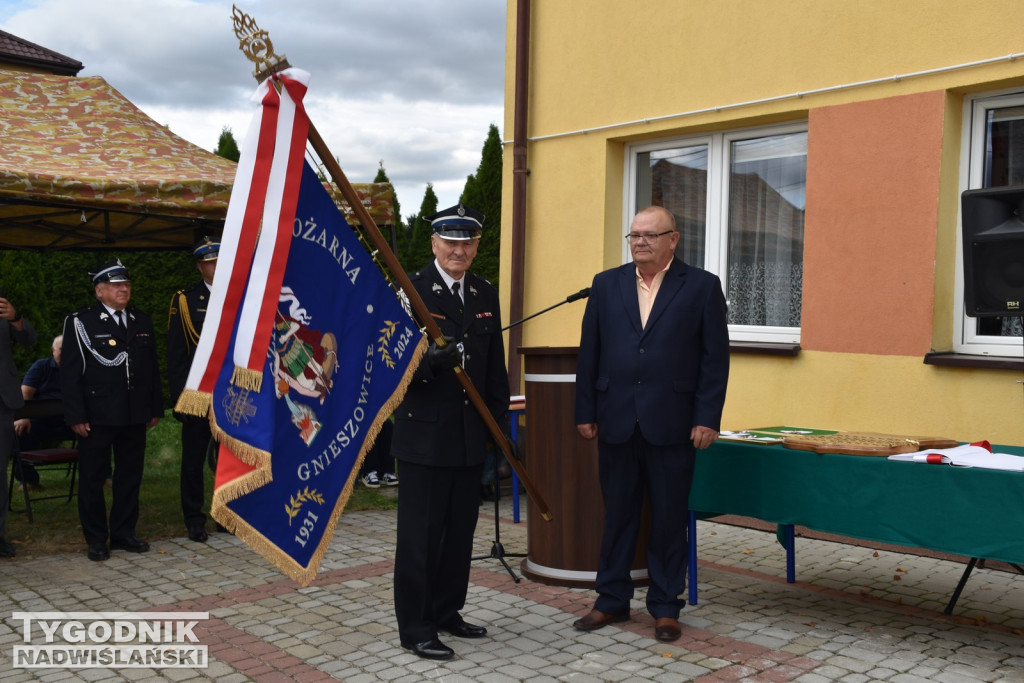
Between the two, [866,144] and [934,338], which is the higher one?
[866,144]

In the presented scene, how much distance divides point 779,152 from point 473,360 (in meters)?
3.83

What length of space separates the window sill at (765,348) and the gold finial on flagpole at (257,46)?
178 inches

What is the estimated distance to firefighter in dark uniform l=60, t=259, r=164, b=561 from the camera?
6254 mm

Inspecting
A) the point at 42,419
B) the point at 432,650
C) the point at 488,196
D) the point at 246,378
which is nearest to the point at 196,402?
the point at 246,378

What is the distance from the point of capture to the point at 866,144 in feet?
21.1

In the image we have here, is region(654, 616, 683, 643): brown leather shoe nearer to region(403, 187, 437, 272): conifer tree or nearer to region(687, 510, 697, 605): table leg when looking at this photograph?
region(687, 510, 697, 605): table leg

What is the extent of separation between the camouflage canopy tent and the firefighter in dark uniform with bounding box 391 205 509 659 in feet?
9.82

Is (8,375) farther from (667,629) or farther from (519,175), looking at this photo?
(667,629)

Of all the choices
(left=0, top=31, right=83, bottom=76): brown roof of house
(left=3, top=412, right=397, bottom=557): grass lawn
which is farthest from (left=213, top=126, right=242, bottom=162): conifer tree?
(left=3, top=412, right=397, bottom=557): grass lawn

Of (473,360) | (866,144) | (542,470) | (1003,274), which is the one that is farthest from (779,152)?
(473,360)

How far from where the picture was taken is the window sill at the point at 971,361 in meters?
5.69

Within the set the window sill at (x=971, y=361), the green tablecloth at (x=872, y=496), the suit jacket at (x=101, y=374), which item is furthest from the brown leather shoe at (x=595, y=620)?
the suit jacket at (x=101, y=374)

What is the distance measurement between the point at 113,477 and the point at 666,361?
391 cm

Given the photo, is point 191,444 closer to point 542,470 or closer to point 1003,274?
point 542,470
